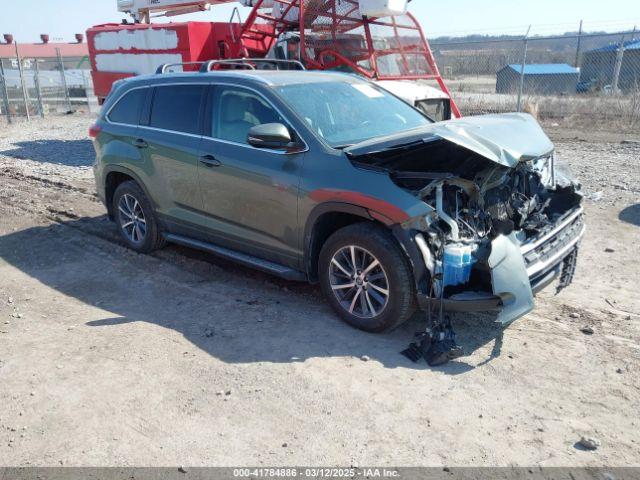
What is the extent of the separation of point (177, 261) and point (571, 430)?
426 cm

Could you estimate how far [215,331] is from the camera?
14.8 feet

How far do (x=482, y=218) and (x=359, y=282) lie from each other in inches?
42.2

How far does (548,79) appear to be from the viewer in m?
23.2

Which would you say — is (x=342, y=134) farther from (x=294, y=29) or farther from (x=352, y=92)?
(x=294, y=29)

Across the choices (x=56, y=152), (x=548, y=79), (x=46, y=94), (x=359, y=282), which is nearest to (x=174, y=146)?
(x=359, y=282)

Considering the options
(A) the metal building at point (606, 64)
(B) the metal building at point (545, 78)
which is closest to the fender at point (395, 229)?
(B) the metal building at point (545, 78)

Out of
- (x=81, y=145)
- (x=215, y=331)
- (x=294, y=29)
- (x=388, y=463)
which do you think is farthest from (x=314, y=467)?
(x=81, y=145)

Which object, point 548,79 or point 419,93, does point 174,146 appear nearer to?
point 419,93

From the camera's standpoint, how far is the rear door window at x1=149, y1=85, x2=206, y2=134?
5.42 meters

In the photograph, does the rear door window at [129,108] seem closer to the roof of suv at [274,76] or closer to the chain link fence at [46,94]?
the roof of suv at [274,76]

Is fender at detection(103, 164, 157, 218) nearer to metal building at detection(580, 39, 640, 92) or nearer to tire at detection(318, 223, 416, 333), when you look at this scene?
tire at detection(318, 223, 416, 333)

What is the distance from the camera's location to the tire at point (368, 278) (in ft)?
13.4

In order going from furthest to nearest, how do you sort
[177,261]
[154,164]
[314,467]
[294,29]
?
[294,29]
[177,261]
[154,164]
[314,467]

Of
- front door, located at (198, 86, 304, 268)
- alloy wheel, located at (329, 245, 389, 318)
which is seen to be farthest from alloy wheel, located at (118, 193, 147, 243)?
alloy wheel, located at (329, 245, 389, 318)
